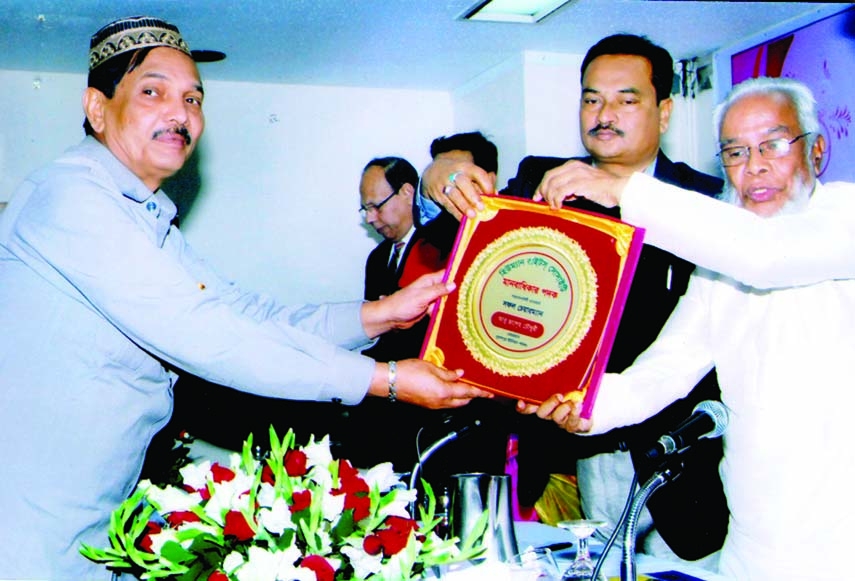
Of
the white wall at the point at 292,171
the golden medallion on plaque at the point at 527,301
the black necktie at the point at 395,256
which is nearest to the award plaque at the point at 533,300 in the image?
the golden medallion on plaque at the point at 527,301

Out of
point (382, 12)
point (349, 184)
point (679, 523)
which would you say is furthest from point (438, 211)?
point (349, 184)

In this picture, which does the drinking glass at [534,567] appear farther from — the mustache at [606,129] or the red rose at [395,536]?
the mustache at [606,129]

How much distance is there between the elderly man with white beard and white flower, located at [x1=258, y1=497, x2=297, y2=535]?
818mm

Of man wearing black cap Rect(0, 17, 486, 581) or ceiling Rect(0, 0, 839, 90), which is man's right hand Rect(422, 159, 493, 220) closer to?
man wearing black cap Rect(0, 17, 486, 581)

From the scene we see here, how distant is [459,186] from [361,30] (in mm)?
2682

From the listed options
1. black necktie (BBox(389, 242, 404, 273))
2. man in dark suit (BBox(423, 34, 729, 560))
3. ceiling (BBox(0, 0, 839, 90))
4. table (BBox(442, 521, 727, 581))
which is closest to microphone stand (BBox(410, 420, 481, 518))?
table (BBox(442, 521, 727, 581))

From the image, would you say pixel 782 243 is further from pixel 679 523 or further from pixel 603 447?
pixel 603 447

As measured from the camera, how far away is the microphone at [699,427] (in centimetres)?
129

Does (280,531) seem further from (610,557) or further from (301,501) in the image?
(610,557)

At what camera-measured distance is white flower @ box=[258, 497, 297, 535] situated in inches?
42.2

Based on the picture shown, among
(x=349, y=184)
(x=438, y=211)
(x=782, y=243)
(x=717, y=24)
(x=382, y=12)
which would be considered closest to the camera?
(x=782, y=243)

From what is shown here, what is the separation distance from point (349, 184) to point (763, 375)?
166 inches

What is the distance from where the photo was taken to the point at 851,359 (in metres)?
1.70

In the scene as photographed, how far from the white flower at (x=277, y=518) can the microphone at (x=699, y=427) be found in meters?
0.57
